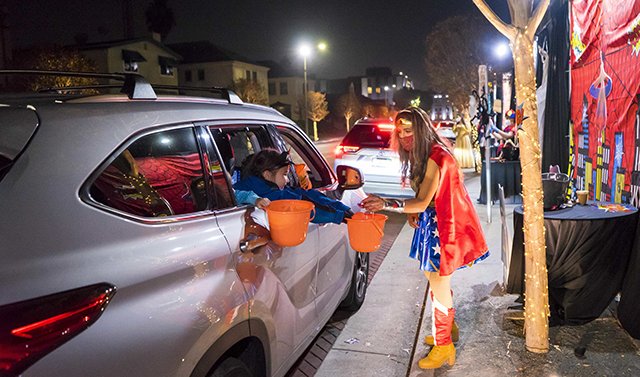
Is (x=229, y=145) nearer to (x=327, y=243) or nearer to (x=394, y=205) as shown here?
(x=327, y=243)

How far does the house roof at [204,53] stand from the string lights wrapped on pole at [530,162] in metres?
52.6

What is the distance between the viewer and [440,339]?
3633 mm

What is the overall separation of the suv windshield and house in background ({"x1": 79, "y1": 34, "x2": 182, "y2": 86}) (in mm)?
36052

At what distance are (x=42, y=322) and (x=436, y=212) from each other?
101 inches

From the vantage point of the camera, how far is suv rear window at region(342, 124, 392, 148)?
34.0ft

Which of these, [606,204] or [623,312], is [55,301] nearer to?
[623,312]

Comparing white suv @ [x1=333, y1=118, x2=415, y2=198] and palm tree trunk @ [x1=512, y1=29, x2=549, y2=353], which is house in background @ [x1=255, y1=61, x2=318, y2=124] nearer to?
white suv @ [x1=333, y1=118, x2=415, y2=198]

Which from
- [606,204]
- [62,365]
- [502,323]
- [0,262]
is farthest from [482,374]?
[0,262]

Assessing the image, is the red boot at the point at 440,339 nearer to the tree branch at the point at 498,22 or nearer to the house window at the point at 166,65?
the tree branch at the point at 498,22

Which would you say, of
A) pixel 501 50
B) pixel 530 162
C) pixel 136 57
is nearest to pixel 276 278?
pixel 530 162

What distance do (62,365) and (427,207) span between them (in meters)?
2.52

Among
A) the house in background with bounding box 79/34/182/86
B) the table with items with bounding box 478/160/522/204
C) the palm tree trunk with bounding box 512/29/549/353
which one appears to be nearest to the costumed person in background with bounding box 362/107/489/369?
the palm tree trunk with bounding box 512/29/549/353

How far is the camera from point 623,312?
3889 millimetres

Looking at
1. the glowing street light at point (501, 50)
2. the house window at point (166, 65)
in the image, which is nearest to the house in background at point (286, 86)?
the house window at point (166, 65)
